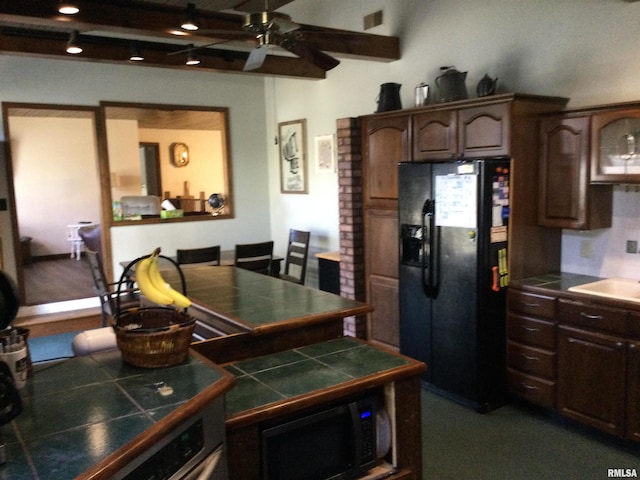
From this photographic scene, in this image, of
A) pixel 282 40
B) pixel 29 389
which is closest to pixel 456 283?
pixel 282 40

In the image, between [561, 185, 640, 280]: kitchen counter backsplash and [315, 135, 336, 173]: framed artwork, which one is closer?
[561, 185, 640, 280]: kitchen counter backsplash

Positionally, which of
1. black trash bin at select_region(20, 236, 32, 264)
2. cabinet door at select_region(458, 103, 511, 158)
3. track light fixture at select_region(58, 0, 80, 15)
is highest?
track light fixture at select_region(58, 0, 80, 15)

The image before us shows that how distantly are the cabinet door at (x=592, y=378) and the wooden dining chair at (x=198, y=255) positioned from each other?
301cm

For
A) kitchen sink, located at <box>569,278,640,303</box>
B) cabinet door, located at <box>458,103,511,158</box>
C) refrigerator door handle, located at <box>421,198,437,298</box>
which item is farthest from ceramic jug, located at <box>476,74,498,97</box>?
kitchen sink, located at <box>569,278,640,303</box>

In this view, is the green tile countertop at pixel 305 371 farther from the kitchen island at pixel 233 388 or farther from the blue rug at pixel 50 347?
the blue rug at pixel 50 347

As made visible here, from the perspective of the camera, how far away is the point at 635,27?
332cm

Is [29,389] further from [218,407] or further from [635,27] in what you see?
[635,27]

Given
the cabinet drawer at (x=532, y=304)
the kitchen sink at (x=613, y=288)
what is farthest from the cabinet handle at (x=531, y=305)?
the kitchen sink at (x=613, y=288)

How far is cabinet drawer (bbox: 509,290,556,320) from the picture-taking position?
11.1 feet

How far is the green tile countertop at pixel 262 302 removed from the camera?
2322mm

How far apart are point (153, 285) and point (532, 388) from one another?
2.67m

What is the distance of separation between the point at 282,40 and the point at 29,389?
2037 mm

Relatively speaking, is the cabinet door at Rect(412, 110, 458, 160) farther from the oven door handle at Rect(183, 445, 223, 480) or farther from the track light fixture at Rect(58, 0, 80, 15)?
the oven door handle at Rect(183, 445, 223, 480)

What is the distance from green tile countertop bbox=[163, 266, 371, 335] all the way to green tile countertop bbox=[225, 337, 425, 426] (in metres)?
0.13
